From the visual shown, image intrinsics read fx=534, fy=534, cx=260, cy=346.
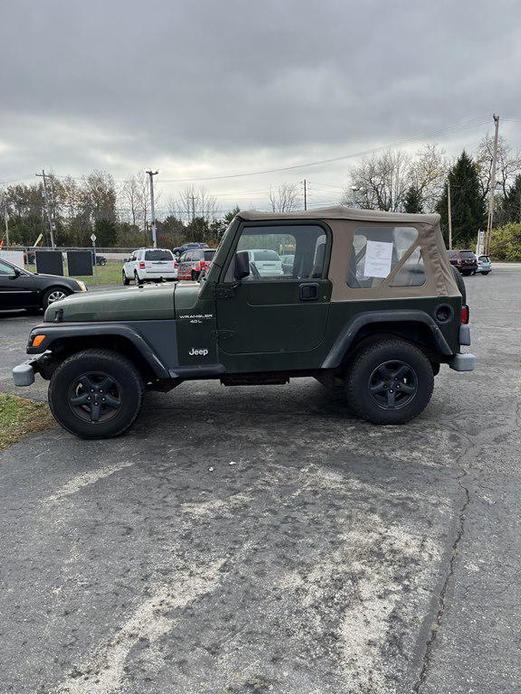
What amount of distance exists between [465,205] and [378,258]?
201 ft

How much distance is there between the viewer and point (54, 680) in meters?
2.15

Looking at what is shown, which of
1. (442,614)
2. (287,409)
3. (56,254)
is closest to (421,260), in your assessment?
(287,409)

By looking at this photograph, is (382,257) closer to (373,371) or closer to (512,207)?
(373,371)

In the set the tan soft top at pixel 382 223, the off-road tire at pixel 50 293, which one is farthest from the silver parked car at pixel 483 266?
the tan soft top at pixel 382 223

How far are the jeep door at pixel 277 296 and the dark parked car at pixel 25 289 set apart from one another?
8.82 meters

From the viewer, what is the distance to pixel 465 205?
197ft

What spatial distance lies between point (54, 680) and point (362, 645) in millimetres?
1284

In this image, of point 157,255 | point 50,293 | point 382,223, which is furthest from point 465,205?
point 382,223

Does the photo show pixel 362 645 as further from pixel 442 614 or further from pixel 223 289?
pixel 223 289

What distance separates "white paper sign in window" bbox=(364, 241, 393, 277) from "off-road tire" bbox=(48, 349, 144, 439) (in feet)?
7.59

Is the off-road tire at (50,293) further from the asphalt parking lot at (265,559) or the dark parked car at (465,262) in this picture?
the dark parked car at (465,262)

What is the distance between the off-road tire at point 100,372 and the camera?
4.64 m

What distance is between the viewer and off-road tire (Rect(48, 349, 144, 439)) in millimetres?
4645

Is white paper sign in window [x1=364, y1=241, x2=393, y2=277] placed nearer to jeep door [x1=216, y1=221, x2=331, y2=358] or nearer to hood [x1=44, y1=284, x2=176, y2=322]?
jeep door [x1=216, y1=221, x2=331, y2=358]
